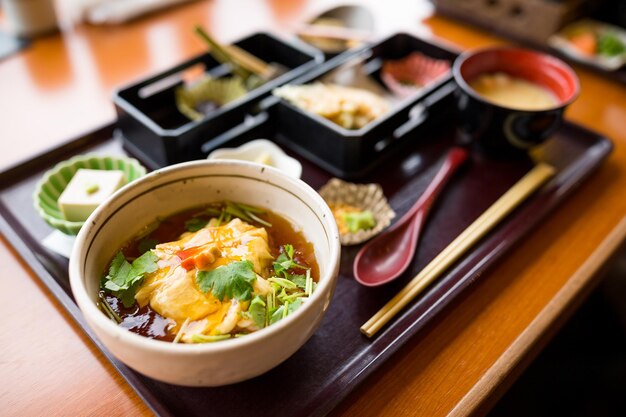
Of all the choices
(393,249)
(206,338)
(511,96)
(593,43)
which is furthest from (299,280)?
(593,43)

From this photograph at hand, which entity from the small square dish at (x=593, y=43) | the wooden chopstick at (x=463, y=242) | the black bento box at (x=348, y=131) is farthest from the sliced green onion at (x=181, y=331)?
the small square dish at (x=593, y=43)

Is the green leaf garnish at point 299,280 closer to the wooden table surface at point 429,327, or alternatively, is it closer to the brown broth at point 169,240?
the brown broth at point 169,240

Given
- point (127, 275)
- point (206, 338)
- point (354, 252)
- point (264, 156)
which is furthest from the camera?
point (264, 156)

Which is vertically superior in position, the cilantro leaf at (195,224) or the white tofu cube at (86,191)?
the white tofu cube at (86,191)

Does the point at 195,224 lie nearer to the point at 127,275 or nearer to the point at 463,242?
the point at 127,275

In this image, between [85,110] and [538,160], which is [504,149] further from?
[85,110]

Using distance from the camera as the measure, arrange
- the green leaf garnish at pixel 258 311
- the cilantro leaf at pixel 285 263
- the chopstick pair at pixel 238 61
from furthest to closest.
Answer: the chopstick pair at pixel 238 61 → the cilantro leaf at pixel 285 263 → the green leaf garnish at pixel 258 311
